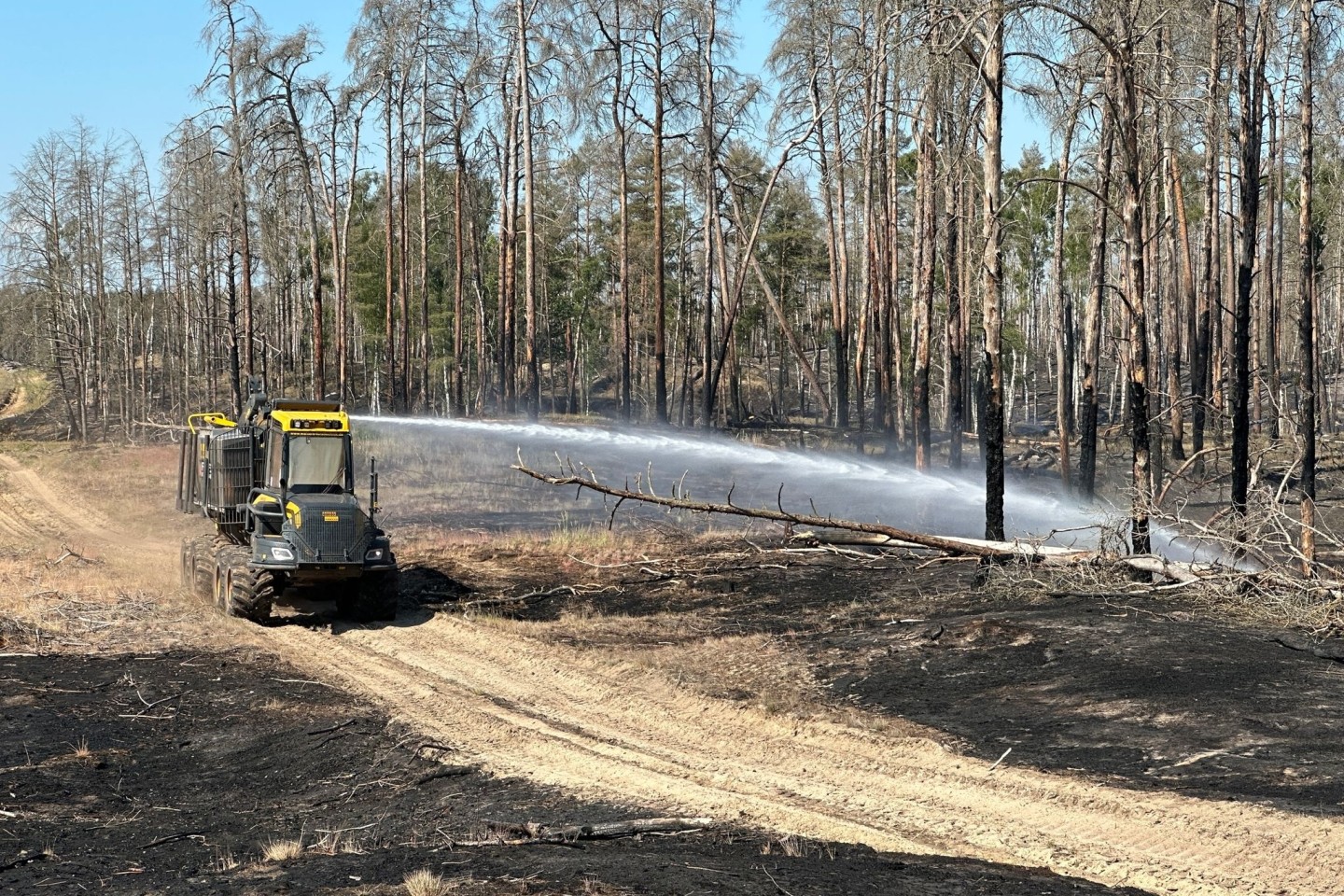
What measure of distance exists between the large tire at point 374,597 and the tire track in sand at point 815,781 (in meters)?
2.04

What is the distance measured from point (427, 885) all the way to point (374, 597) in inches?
394

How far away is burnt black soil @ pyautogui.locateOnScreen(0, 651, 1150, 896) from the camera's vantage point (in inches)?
269

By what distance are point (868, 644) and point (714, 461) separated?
1589cm

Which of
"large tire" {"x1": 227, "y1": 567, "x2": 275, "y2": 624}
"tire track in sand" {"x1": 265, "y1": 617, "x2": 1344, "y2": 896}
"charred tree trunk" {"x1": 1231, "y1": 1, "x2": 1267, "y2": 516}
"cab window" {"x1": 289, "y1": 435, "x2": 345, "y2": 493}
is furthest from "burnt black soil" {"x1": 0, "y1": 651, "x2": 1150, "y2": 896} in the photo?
"charred tree trunk" {"x1": 1231, "y1": 1, "x2": 1267, "y2": 516}

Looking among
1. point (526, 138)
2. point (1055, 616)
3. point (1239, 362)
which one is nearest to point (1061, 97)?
point (1239, 362)

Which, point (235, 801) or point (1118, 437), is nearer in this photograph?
point (235, 801)

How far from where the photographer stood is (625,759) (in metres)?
9.95

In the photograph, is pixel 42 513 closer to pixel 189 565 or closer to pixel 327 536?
pixel 189 565

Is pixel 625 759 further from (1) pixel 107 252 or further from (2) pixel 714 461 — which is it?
(1) pixel 107 252

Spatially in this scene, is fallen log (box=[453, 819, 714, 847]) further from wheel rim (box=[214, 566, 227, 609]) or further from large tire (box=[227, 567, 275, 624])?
wheel rim (box=[214, 566, 227, 609])

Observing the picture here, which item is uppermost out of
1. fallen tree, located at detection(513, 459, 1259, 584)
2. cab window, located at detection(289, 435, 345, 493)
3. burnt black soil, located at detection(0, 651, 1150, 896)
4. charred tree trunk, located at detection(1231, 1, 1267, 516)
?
charred tree trunk, located at detection(1231, 1, 1267, 516)

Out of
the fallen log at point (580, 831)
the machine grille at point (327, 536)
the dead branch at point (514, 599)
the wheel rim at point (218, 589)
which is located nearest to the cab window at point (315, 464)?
the machine grille at point (327, 536)

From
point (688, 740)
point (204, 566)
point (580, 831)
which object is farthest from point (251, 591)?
point (580, 831)

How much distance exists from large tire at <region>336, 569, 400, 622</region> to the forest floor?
1.24 feet
